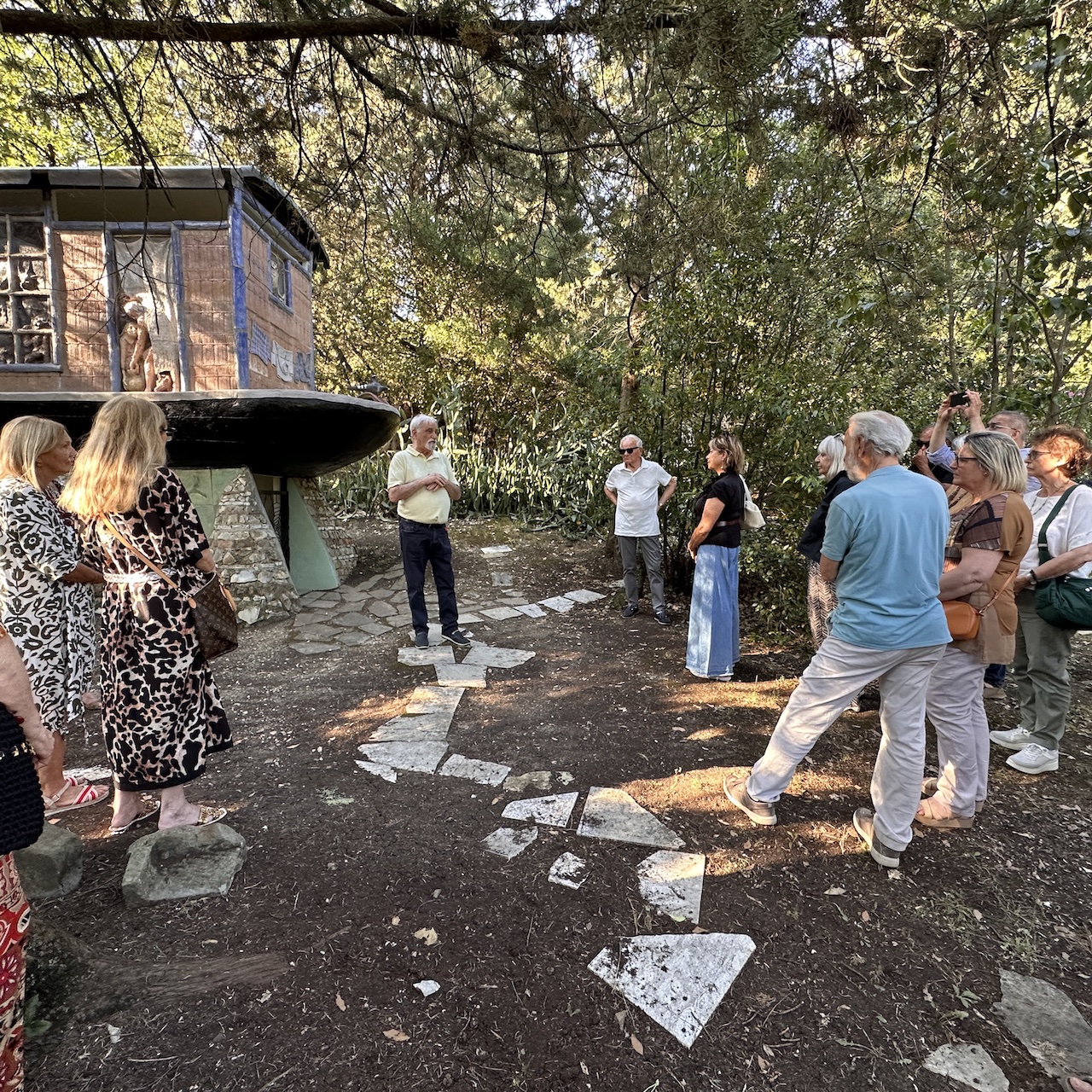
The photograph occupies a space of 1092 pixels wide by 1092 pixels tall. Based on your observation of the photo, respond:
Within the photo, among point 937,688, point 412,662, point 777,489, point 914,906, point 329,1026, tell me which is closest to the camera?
point 329,1026

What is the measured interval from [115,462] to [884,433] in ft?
10.1

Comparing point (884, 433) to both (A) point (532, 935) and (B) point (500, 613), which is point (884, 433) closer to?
(A) point (532, 935)

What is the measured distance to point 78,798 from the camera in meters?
2.98

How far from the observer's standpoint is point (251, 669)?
4.95m

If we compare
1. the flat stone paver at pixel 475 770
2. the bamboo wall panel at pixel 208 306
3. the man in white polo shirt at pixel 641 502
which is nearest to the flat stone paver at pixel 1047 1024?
the flat stone paver at pixel 475 770

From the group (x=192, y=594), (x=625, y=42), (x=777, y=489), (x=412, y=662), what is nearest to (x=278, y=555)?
(x=412, y=662)

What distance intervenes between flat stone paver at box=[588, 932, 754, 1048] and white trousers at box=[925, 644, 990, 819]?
1348 mm

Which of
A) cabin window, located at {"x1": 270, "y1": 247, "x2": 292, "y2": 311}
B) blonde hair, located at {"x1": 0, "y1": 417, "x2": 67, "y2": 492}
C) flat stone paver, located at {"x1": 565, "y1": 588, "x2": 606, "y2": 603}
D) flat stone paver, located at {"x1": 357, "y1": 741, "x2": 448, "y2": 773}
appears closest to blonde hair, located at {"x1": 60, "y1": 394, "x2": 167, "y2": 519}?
blonde hair, located at {"x1": 0, "y1": 417, "x2": 67, "y2": 492}

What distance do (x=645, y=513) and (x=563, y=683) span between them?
2.00 metres

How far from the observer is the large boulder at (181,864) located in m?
2.31

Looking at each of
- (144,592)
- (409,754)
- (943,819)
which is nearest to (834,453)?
(943,819)

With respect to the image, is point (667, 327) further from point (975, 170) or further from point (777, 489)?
point (975, 170)

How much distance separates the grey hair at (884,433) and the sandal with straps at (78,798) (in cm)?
400

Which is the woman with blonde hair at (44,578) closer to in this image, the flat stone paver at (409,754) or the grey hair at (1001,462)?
the flat stone paver at (409,754)
